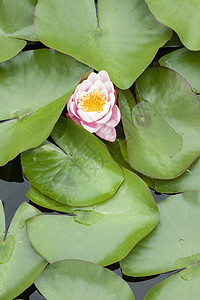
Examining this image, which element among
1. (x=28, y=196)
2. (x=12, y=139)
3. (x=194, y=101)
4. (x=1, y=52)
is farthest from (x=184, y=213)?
(x=1, y=52)

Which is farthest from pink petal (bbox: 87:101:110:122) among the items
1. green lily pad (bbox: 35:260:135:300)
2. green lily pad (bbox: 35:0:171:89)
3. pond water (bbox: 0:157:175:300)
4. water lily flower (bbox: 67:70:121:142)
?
green lily pad (bbox: 35:260:135:300)

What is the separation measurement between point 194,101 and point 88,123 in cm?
44

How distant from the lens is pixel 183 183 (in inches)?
56.0

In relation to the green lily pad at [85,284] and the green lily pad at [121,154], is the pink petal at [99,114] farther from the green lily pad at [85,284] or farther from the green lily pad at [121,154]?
the green lily pad at [85,284]

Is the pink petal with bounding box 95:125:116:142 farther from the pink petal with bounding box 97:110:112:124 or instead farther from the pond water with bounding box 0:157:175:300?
the pond water with bounding box 0:157:175:300

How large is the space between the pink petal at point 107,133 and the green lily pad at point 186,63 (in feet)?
1.31

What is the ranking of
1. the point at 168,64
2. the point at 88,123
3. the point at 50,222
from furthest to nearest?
the point at 168,64 < the point at 88,123 < the point at 50,222

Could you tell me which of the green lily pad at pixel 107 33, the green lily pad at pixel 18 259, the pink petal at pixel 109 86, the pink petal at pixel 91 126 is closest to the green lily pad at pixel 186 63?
the green lily pad at pixel 107 33

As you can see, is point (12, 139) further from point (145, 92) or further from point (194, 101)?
point (194, 101)

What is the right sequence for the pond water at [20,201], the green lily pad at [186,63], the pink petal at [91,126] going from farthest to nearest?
1. the green lily pad at [186,63]
2. the pink petal at [91,126]
3. the pond water at [20,201]

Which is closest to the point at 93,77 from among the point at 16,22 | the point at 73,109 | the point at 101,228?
the point at 73,109

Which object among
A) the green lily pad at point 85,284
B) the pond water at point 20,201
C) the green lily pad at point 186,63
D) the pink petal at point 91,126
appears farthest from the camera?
the green lily pad at point 186,63

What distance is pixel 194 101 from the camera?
1443mm

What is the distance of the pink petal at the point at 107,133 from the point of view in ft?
4.78
